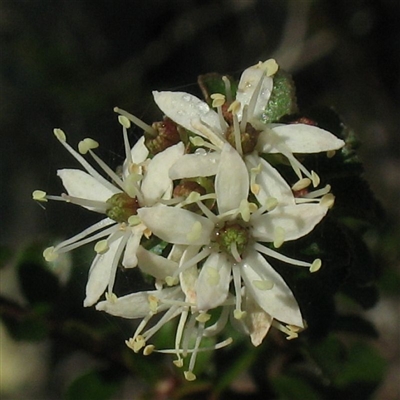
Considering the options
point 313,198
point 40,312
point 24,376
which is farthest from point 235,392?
point 24,376

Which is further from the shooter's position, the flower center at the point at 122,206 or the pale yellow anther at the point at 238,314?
the flower center at the point at 122,206

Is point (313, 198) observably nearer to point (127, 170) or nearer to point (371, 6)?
point (127, 170)

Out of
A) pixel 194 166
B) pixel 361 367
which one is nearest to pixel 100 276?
pixel 194 166

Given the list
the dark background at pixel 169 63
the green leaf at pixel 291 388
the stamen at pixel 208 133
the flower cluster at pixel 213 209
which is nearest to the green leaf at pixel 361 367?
the green leaf at pixel 291 388

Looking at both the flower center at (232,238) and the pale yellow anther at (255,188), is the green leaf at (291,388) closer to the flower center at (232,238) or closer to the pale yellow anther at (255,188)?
the flower center at (232,238)

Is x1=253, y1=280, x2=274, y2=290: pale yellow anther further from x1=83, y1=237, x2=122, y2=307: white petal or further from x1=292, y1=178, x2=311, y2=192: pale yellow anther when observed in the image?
x1=83, y1=237, x2=122, y2=307: white petal

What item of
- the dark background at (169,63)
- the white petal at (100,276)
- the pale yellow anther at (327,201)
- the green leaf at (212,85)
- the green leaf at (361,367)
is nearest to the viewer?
the pale yellow anther at (327,201)
